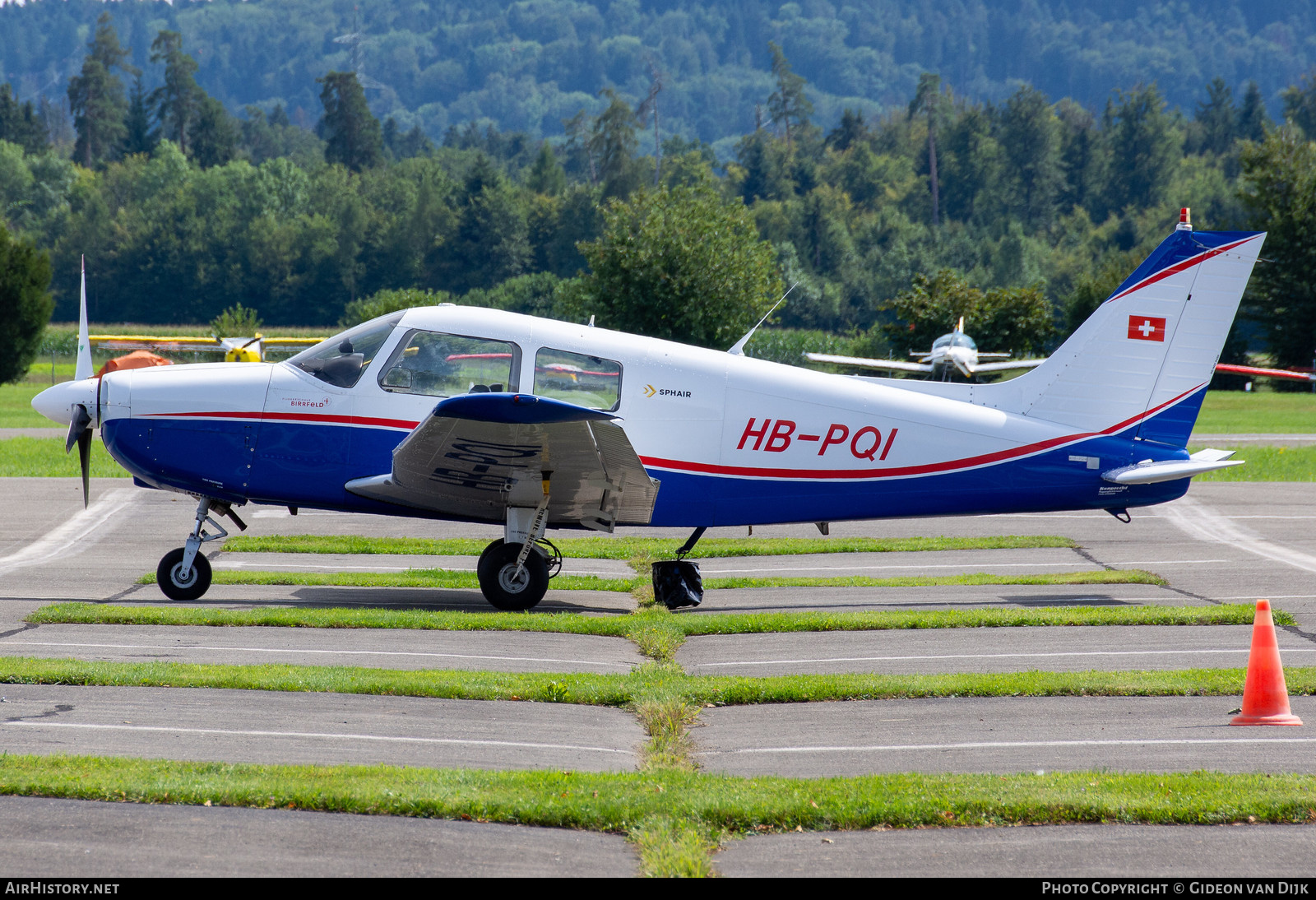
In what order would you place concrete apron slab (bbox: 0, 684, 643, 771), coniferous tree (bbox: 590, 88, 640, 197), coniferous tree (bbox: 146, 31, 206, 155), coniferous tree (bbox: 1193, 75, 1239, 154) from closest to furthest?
concrete apron slab (bbox: 0, 684, 643, 771) → coniferous tree (bbox: 590, 88, 640, 197) → coniferous tree (bbox: 146, 31, 206, 155) → coniferous tree (bbox: 1193, 75, 1239, 154)

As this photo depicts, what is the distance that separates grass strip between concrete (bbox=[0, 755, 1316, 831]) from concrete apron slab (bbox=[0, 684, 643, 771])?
349 millimetres

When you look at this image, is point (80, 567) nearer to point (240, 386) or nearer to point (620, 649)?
point (240, 386)

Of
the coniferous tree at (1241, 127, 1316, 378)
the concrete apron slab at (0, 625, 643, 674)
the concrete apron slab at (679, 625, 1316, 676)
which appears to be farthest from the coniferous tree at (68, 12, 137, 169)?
the concrete apron slab at (679, 625, 1316, 676)

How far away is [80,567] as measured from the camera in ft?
45.7

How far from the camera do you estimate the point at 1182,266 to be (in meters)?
12.7

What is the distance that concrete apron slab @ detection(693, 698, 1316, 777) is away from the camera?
22.6ft

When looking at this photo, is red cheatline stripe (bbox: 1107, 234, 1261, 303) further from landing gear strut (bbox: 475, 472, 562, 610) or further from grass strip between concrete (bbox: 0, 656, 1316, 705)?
landing gear strut (bbox: 475, 472, 562, 610)

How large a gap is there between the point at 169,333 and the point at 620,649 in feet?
326

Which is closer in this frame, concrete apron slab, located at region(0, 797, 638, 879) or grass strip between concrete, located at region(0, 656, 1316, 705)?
concrete apron slab, located at region(0, 797, 638, 879)

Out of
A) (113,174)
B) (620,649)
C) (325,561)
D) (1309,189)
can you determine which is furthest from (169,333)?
(620,649)

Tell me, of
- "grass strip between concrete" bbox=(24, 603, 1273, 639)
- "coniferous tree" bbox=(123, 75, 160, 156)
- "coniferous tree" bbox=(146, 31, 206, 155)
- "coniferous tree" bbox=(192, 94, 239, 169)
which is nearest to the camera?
"grass strip between concrete" bbox=(24, 603, 1273, 639)

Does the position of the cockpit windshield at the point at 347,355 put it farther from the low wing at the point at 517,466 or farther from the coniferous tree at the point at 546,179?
the coniferous tree at the point at 546,179

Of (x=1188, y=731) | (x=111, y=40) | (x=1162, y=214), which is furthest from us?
(x=111, y=40)

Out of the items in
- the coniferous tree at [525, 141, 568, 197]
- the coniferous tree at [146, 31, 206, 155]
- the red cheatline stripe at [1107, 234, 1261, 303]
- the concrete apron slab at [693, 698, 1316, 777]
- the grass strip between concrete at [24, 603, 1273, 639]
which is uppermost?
the coniferous tree at [146, 31, 206, 155]
